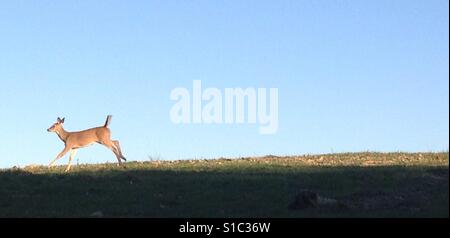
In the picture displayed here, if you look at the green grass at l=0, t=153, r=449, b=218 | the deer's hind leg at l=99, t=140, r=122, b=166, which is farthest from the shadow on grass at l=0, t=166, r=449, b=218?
the deer's hind leg at l=99, t=140, r=122, b=166

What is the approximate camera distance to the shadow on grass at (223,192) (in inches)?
819

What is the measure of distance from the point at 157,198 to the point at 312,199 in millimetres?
4132

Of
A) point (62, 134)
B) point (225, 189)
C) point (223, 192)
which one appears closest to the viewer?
point (223, 192)

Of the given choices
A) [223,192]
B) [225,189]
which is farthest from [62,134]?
[223,192]

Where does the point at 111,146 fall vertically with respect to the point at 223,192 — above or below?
above

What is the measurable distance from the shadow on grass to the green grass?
22 mm

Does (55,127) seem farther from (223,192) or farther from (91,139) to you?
(223,192)

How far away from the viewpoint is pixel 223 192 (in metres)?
A: 23.0

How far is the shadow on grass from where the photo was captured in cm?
2081

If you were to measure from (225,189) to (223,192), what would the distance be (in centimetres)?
41

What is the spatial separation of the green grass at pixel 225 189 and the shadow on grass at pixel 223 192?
2 cm

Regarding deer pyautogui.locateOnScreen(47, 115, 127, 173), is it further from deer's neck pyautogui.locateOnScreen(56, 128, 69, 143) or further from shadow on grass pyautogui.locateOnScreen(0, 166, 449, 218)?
shadow on grass pyautogui.locateOnScreen(0, 166, 449, 218)

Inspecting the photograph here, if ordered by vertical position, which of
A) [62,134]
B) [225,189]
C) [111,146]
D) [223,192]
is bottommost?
[223,192]
